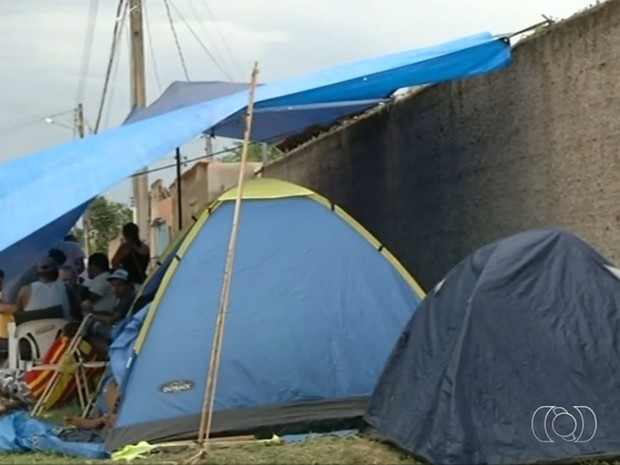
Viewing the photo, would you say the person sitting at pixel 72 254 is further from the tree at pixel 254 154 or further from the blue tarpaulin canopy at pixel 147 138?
the blue tarpaulin canopy at pixel 147 138

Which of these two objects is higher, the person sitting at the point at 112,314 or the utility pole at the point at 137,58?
the utility pole at the point at 137,58

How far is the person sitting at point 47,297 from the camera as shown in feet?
27.4

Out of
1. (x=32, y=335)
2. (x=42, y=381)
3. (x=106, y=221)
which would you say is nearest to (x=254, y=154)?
(x=32, y=335)

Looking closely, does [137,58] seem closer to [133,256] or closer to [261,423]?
[133,256]

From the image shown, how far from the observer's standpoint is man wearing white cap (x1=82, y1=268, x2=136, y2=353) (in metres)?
8.17

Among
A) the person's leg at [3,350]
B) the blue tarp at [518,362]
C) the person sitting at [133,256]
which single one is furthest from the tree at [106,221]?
the blue tarp at [518,362]

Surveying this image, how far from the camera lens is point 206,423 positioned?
5.64 metres

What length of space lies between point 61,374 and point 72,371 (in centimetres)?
9

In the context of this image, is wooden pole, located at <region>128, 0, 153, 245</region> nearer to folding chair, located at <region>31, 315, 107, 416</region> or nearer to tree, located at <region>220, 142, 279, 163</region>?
tree, located at <region>220, 142, 279, 163</region>

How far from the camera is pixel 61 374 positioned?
7.84 metres

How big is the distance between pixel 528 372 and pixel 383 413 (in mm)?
988

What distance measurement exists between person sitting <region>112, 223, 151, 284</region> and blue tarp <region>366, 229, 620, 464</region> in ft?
17.2

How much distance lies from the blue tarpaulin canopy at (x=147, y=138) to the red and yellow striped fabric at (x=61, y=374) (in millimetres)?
1620

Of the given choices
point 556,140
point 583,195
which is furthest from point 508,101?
point 583,195
